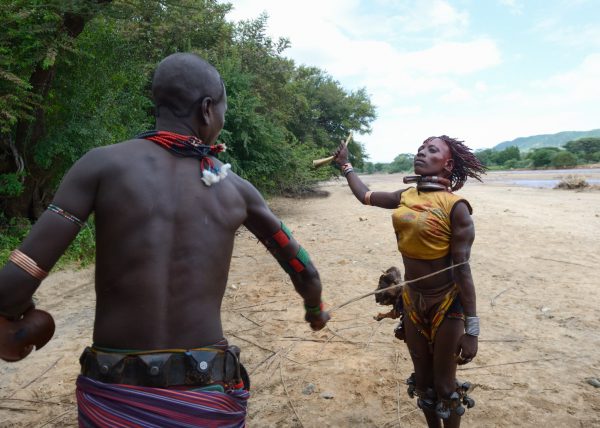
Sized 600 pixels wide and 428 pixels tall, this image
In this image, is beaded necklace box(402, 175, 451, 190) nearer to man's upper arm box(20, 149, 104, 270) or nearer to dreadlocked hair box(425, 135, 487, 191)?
dreadlocked hair box(425, 135, 487, 191)

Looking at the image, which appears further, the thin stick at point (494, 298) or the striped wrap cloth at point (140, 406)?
the thin stick at point (494, 298)

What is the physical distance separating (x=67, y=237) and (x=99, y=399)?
0.53m

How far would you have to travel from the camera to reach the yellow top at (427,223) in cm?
268

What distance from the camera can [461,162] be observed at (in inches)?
121

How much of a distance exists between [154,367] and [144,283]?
27cm

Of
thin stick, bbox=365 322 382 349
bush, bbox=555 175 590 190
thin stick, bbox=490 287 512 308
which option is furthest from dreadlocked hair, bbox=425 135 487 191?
bush, bbox=555 175 590 190

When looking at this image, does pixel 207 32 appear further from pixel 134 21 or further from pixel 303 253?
pixel 303 253

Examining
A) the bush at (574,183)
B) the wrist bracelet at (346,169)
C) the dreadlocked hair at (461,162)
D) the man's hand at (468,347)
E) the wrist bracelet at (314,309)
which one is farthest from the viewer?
the bush at (574,183)

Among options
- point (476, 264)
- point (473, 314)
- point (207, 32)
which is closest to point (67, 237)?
point (473, 314)

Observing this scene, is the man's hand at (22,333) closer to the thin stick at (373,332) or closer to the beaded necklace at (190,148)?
the beaded necklace at (190,148)

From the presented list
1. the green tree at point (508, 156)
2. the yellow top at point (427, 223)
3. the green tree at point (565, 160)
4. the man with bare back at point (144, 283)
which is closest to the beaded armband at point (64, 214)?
the man with bare back at point (144, 283)

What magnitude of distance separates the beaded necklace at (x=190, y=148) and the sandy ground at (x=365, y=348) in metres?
2.29

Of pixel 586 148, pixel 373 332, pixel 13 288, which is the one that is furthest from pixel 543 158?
pixel 13 288

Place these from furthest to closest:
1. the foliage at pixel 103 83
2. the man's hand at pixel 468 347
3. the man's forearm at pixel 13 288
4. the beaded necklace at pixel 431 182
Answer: the foliage at pixel 103 83 → the beaded necklace at pixel 431 182 → the man's hand at pixel 468 347 → the man's forearm at pixel 13 288
